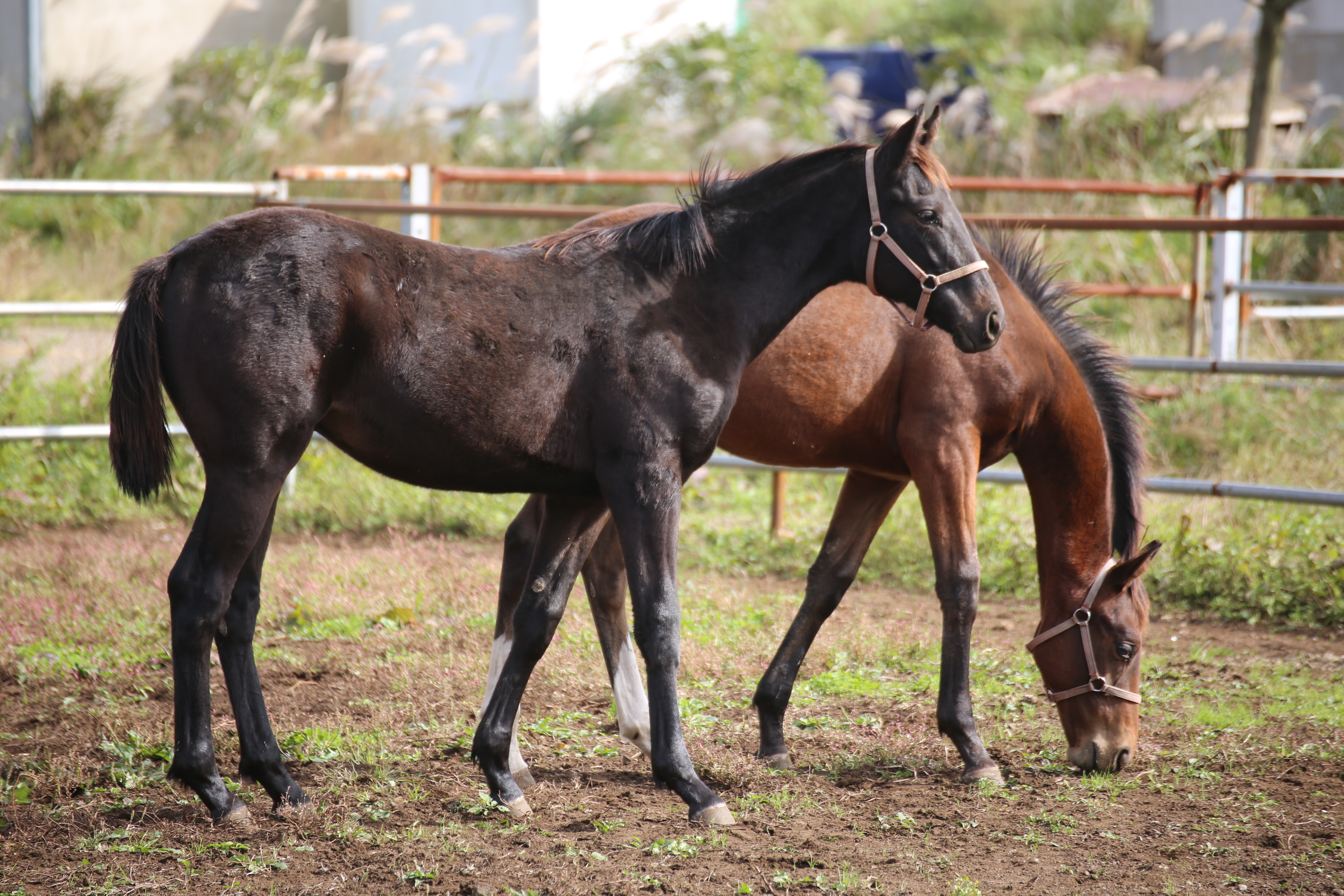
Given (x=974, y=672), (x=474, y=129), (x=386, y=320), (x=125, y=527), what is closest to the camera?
(x=386, y=320)

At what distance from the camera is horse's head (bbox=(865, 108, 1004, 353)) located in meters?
3.25

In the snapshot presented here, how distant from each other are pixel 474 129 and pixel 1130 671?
9907mm

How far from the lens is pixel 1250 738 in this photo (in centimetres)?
402

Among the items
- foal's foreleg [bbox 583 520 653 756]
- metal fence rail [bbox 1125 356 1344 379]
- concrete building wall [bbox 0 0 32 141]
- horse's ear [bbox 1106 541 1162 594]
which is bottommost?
foal's foreleg [bbox 583 520 653 756]

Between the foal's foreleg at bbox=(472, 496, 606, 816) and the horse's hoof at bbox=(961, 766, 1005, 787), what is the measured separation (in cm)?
135

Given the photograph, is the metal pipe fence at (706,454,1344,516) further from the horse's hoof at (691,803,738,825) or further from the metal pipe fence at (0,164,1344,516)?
the horse's hoof at (691,803,738,825)

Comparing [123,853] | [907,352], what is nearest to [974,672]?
[907,352]

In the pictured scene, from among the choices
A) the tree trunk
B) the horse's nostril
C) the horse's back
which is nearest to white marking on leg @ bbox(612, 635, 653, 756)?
the horse's back

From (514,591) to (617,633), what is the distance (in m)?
0.41

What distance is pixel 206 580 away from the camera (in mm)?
2975

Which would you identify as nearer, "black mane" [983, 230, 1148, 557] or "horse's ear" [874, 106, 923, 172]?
"horse's ear" [874, 106, 923, 172]

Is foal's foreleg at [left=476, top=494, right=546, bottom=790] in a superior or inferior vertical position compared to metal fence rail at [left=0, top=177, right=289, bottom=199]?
inferior

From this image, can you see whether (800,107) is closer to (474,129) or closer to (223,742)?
(474,129)

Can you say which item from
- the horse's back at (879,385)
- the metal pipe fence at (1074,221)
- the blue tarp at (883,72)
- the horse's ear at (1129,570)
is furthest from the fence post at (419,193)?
the blue tarp at (883,72)
